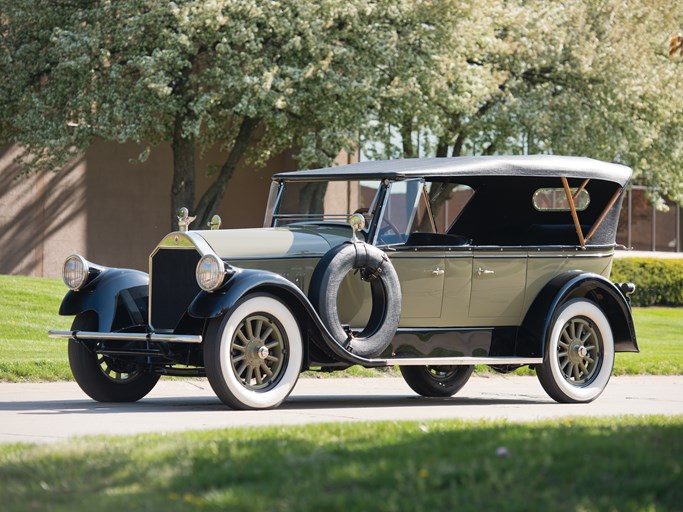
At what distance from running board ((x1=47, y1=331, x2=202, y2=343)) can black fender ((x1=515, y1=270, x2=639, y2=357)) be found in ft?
10.3

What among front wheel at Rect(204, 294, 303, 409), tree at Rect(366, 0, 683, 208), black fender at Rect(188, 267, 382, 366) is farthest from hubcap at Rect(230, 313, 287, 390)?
tree at Rect(366, 0, 683, 208)

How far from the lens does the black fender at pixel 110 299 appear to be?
10062 millimetres

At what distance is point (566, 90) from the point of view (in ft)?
84.9

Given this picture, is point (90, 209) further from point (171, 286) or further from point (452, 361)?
point (452, 361)

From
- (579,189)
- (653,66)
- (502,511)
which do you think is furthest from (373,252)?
(653,66)

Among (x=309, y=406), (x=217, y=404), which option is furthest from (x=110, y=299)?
(x=309, y=406)

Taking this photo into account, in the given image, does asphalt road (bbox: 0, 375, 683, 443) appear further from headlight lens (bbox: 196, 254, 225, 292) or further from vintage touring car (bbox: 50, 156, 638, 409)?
headlight lens (bbox: 196, 254, 225, 292)

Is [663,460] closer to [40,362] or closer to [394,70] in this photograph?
[40,362]

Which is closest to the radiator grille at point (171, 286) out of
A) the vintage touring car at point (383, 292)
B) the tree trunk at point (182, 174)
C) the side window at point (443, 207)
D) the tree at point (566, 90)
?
the vintage touring car at point (383, 292)

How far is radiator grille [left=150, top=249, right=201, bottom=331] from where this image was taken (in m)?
9.71

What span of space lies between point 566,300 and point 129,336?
3929mm

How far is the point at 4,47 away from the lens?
22.1 m

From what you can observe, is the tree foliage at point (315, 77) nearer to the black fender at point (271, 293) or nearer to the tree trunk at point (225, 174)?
the tree trunk at point (225, 174)

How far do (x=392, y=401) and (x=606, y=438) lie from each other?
4.91 m
